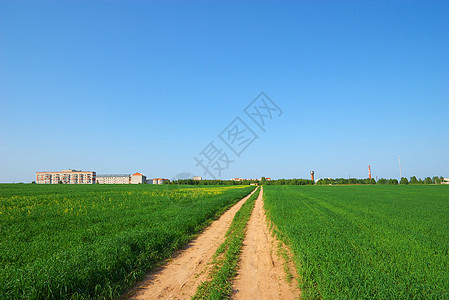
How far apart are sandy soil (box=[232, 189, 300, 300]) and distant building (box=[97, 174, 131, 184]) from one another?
185m

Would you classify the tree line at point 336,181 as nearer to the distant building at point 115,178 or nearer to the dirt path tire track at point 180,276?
the distant building at point 115,178

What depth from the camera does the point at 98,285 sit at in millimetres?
5777

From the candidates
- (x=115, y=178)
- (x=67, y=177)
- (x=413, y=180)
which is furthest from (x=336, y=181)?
(x=67, y=177)

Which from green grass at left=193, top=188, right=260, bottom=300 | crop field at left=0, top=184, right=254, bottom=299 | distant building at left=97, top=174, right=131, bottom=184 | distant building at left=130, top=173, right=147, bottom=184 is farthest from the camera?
distant building at left=97, top=174, right=131, bottom=184

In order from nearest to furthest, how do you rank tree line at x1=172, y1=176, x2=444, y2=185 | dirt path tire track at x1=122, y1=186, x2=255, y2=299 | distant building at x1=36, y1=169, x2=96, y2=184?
dirt path tire track at x1=122, y1=186, x2=255, y2=299, tree line at x1=172, y1=176, x2=444, y2=185, distant building at x1=36, y1=169, x2=96, y2=184

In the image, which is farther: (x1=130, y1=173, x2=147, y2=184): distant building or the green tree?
(x1=130, y1=173, x2=147, y2=184): distant building

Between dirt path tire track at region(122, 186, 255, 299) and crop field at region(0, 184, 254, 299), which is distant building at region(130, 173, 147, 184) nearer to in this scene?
crop field at region(0, 184, 254, 299)

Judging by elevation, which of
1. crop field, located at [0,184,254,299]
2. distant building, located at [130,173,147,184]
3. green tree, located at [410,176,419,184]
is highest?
distant building, located at [130,173,147,184]

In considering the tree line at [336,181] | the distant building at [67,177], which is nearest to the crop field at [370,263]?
the tree line at [336,181]

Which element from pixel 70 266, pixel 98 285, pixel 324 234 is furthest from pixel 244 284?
pixel 324 234

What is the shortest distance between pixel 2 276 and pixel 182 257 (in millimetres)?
5002

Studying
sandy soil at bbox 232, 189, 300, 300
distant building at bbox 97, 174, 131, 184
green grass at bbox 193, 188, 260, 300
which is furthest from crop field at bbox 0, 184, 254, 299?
distant building at bbox 97, 174, 131, 184

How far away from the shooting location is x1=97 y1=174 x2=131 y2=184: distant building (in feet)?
594

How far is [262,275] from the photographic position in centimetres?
709
